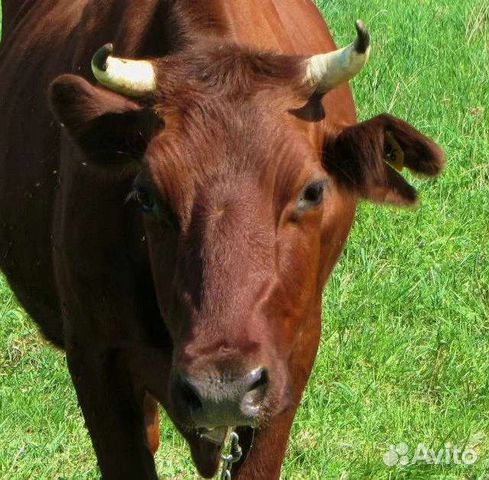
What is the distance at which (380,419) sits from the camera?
5.94 metres

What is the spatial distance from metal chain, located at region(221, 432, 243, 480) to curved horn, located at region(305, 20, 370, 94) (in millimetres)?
1223

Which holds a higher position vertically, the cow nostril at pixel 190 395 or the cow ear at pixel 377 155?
the cow nostril at pixel 190 395

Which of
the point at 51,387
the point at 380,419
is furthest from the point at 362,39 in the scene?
the point at 51,387

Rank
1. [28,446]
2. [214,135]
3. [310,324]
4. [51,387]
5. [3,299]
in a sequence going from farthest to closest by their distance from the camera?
[3,299] → [51,387] → [28,446] → [310,324] → [214,135]

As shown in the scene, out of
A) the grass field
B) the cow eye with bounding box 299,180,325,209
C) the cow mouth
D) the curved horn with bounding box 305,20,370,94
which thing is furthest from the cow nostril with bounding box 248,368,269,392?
the grass field

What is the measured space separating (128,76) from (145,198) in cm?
39

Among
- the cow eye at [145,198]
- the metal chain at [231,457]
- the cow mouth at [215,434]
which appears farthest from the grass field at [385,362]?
the cow eye at [145,198]

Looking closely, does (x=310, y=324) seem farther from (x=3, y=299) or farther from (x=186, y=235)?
(x=3, y=299)

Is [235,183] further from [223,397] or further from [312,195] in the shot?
[223,397]

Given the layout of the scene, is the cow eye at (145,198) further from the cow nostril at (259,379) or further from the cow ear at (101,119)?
the cow nostril at (259,379)

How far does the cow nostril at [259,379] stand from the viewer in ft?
12.3

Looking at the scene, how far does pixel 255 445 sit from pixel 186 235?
1.22 m

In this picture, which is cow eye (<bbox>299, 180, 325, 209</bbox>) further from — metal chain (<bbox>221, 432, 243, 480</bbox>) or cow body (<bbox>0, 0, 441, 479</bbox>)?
metal chain (<bbox>221, 432, 243, 480</bbox>)

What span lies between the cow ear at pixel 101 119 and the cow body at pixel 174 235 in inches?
0.5
